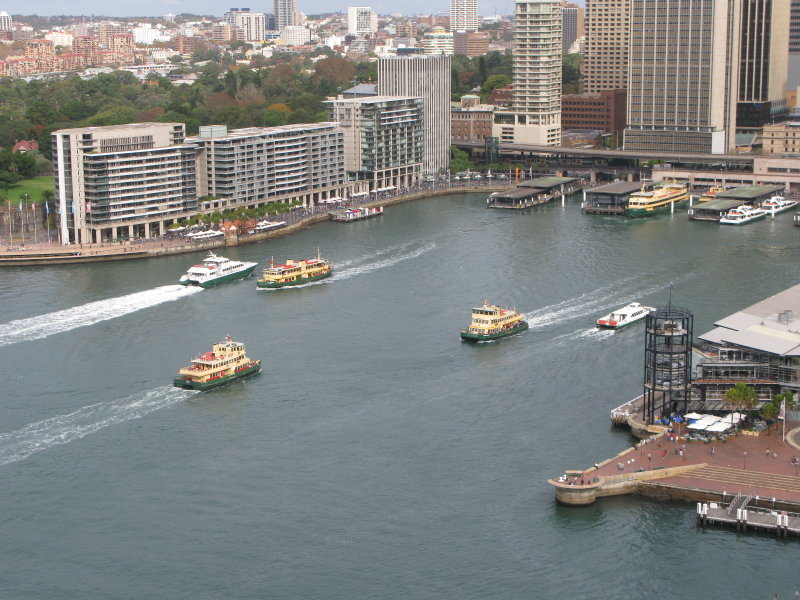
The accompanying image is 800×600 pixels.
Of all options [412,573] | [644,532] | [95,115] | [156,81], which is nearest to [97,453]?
[412,573]

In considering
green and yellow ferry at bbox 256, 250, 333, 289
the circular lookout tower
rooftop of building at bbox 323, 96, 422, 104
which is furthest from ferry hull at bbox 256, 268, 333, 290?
rooftop of building at bbox 323, 96, 422, 104

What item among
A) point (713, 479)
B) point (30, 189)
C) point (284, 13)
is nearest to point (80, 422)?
point (713, 479)

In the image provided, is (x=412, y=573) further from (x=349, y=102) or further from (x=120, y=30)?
(x=120, y=30)

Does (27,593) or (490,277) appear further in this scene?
(490,277)

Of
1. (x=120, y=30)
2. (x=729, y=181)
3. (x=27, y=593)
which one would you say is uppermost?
(x=120, y=30)

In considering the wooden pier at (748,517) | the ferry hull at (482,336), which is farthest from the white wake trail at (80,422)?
the wooden pier at (748,517)

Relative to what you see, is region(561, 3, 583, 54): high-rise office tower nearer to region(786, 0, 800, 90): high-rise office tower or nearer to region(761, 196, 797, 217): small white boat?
region(786, 0, 800, 90): high-rise office tower
